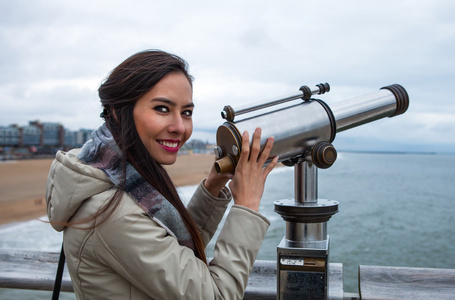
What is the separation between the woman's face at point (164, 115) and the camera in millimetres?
1214

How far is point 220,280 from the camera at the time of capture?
111 cm

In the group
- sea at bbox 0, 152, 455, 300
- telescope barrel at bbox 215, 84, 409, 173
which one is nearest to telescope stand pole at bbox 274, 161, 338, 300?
telescope barrel at bbox 215, 84, 409, 173

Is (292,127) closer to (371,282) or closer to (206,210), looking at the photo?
(206,210)

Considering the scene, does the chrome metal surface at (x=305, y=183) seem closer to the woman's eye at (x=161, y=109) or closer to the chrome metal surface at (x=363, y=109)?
the chrome metal surface at (x=363, y=109)

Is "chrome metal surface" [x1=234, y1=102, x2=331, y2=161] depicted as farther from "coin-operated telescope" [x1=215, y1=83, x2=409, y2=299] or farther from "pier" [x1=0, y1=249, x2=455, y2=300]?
"pier" [x1=0, y1=249, x2=455, y2=300]

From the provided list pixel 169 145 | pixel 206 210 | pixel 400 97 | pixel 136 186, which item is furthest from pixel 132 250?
pixel 400 97

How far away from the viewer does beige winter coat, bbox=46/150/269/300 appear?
103cm

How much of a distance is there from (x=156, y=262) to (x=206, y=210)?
558mm

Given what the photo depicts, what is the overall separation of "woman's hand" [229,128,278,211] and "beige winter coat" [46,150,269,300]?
0.12ft

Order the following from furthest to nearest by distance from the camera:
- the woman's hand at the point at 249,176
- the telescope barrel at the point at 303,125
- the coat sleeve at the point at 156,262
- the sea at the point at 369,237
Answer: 1. the sea at the point at 369,237
2. the telescope barrel at the point at 303,125
3. the woman's hand at the point at 249,176
4. the coat sleeve at the point at 156,262

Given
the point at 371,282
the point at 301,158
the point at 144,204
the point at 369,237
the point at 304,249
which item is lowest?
the point at 369,237

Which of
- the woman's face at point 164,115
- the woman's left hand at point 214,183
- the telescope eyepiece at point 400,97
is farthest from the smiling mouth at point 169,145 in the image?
the telescope eyepiece at point 400,97

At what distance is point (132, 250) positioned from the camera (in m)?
1.02

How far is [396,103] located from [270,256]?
762cm
